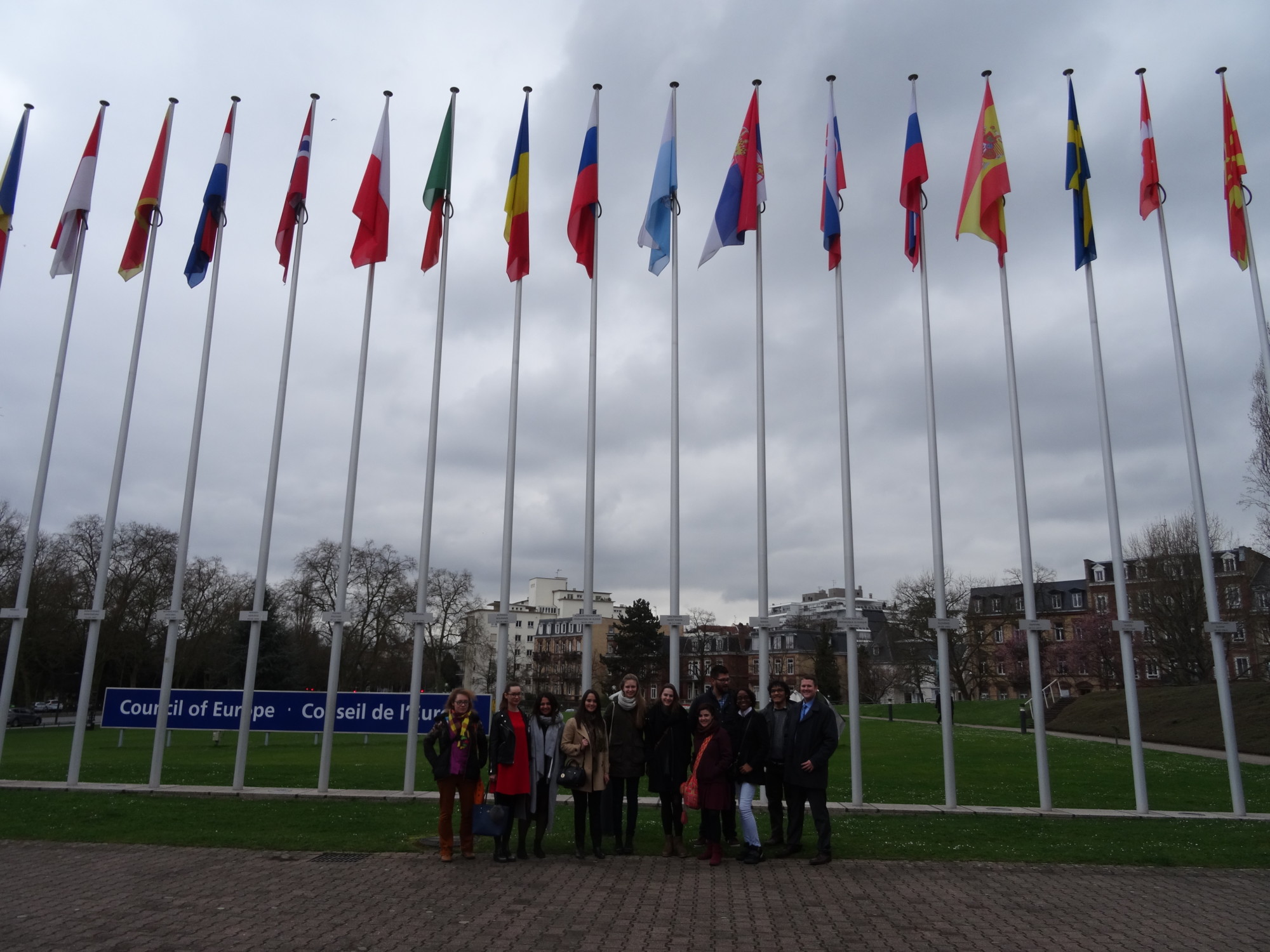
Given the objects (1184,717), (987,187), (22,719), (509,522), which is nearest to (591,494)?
(509,522)

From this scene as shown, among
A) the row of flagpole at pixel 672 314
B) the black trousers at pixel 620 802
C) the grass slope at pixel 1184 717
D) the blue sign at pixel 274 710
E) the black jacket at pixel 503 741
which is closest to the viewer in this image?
the black jacket at pixel 503 741

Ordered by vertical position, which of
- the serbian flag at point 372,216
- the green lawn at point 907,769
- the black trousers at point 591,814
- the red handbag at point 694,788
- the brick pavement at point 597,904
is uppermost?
the serbian flag at point 372,216

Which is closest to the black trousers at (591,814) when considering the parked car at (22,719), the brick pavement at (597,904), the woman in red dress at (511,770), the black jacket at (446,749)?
the brick pavement at (597,904)

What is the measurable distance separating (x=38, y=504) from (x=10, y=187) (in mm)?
6080

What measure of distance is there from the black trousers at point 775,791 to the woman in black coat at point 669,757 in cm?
97

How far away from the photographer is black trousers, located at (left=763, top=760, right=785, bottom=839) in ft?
→ 33.7

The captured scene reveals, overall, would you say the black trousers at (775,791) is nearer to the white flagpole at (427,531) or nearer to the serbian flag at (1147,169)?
the white flagpole at (427,531)

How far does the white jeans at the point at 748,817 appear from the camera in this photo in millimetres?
9531

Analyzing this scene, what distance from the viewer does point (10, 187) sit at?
1617 cm

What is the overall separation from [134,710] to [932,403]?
1660 cm

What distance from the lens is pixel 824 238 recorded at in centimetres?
1512

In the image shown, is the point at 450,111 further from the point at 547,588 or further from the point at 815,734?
the point at 547,588

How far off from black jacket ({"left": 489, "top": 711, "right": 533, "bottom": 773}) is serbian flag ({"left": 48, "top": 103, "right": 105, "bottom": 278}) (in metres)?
12.7

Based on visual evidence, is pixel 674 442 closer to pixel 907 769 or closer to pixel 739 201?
pixel 739 201
